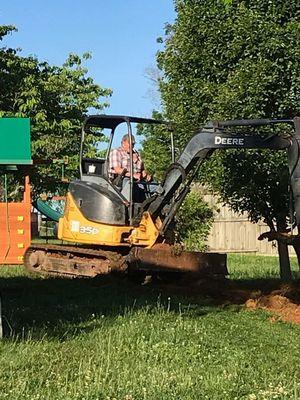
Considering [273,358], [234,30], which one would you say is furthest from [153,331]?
[234,30]

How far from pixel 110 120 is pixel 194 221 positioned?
31.5ft

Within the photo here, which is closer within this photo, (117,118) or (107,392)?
(107,392)

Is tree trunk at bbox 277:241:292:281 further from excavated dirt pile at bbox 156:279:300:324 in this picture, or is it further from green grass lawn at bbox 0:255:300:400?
green grass lawn at bbox 0:255:300:400

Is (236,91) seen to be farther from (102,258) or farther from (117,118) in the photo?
(102,258)

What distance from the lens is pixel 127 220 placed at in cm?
1390

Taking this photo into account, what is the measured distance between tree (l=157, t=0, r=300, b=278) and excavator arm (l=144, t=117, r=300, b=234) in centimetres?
66

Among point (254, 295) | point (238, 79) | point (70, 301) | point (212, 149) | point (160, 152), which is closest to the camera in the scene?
point (70, 301)

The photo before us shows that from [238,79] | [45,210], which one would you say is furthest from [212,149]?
[45,210]

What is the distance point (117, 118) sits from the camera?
14.0 m

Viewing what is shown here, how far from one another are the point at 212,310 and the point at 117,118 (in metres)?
4.69

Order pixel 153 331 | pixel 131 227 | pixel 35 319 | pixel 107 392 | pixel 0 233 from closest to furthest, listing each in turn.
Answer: pixel 107 392 < pixel 153 331 < pixel 35 319 < pixel 131 227 < pixel 0 233

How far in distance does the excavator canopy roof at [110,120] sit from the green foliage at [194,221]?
28.2 feet

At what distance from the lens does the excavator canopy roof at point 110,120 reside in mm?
13808

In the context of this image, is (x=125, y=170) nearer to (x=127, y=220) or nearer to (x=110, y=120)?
(x=127, y=220)
